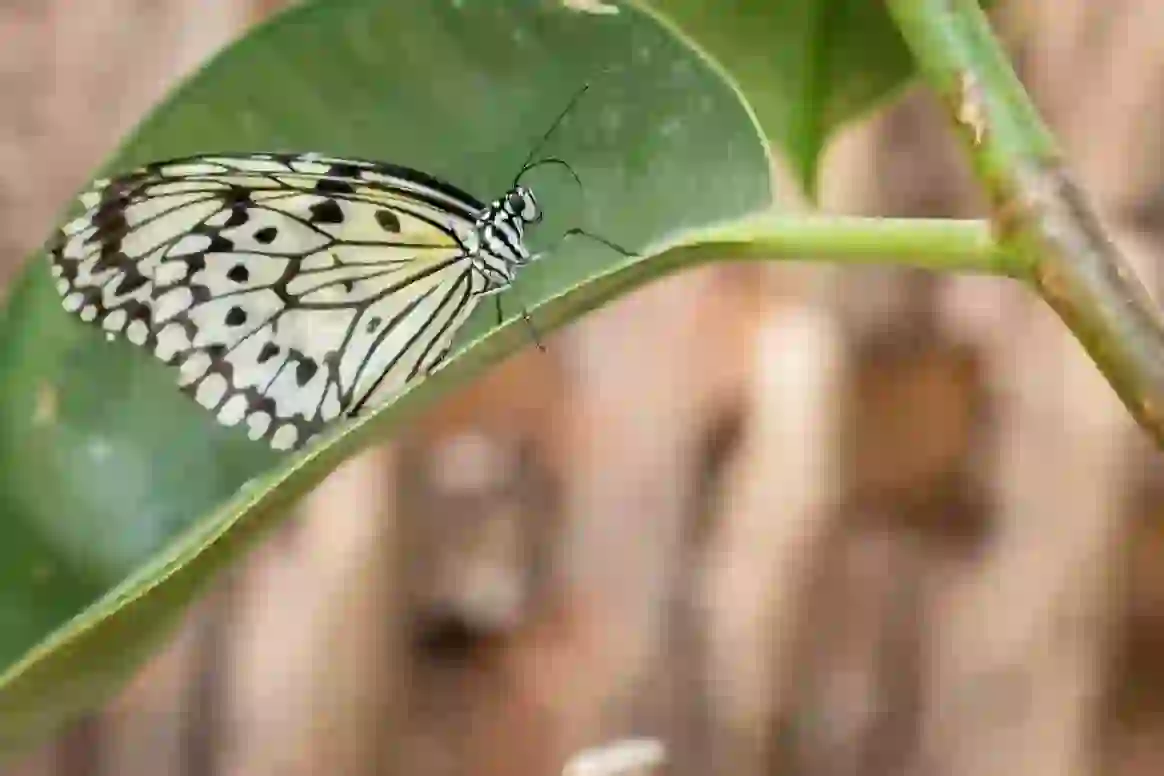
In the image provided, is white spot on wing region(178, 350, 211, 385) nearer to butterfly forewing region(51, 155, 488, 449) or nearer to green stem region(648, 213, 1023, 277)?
butterfly forewing region(51, 155, 488, 449)

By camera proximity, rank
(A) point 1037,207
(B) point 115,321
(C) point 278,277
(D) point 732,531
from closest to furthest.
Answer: (A) point 1037,207 → (B) point 115,321 → (C) point 278,277 → (D) point 732,531

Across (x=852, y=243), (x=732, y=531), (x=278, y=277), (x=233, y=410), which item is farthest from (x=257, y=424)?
(x=732, y=531)

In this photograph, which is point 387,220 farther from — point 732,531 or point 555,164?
point 732,531

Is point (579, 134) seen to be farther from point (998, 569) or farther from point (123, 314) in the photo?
point (998, 569)

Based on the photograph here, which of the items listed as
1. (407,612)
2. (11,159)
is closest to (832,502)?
(407,612)

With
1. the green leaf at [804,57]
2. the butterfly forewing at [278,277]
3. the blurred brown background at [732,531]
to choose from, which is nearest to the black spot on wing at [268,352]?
the butterfly forewing at [278,277]

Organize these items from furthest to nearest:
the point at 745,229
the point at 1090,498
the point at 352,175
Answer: the point at 1090,498
the point at 352,175
the point at 745,229
